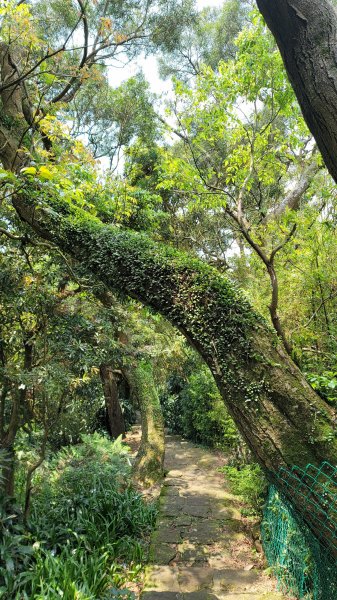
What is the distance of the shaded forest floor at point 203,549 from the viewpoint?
3539mm

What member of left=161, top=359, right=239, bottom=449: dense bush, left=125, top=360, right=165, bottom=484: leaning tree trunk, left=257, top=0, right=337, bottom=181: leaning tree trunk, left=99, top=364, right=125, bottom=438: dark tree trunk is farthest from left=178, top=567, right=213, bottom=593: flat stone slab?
left=99, top=364, right=125, bottom=438: dark tree trunk

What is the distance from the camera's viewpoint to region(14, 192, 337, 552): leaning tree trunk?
8.47ft

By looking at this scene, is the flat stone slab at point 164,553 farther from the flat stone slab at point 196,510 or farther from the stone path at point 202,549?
the flat stone slab at point 196,510

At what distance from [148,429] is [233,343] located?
474cm

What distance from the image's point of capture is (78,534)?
3922 millimetres

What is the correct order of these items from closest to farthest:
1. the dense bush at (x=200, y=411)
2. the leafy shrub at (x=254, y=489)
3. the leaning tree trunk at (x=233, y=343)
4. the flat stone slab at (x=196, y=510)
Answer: the leaning tree trunk at (x=233, y=343)
the leafy shrub at (x=254, y=489)
the flat stone slab at (x=196, y=510)
the dense bush at (x=200, y=411)

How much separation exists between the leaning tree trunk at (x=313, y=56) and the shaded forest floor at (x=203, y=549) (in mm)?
3705

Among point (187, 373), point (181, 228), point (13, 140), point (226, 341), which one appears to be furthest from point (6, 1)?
point (187, 373)

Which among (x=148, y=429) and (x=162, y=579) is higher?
(x=148, y=429)

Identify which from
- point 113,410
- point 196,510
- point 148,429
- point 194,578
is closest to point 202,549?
point 194,578

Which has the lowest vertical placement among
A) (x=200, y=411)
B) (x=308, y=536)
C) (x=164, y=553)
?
(x=164, y=553)

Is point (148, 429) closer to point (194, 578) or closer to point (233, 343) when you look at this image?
point (194, 578)

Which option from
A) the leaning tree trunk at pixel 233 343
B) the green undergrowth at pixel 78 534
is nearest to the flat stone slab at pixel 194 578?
the green undergrowth at pixel 78 534

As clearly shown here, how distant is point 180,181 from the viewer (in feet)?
16.6
